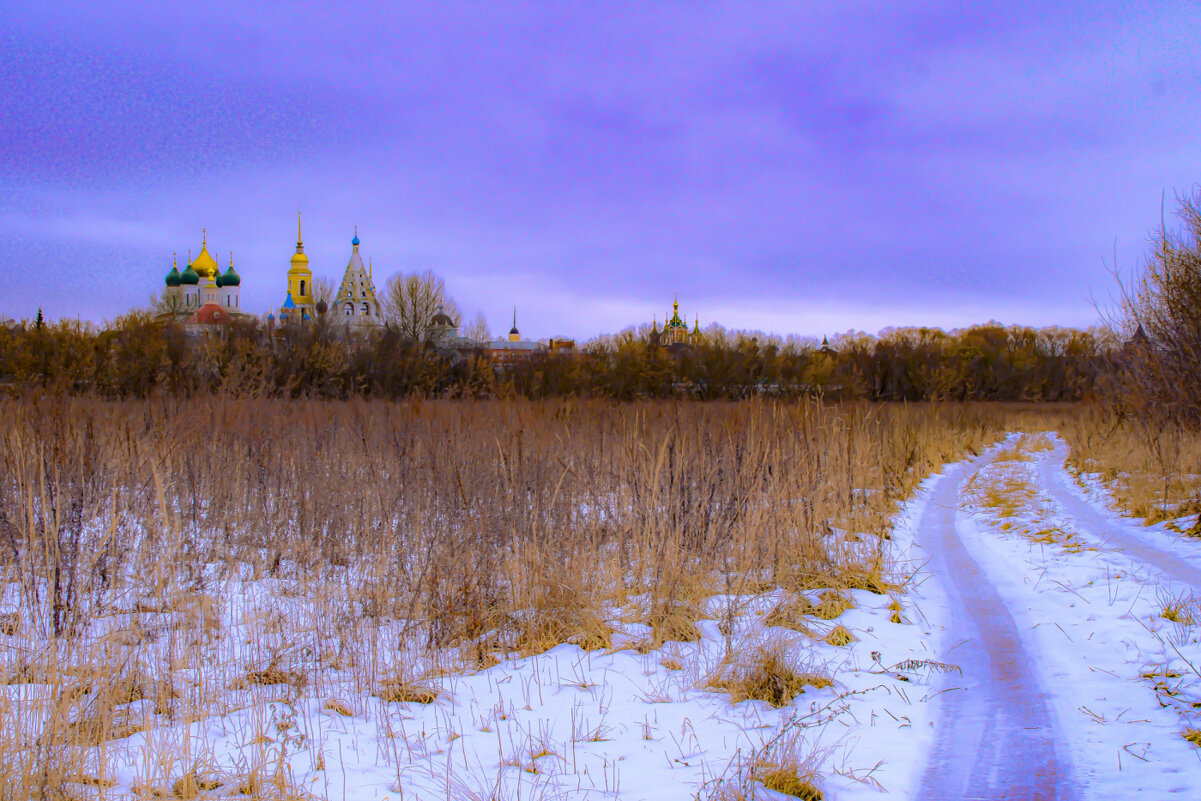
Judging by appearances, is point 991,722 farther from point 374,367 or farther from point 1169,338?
point 374,367

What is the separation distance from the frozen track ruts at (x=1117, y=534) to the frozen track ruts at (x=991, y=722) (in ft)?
5.17

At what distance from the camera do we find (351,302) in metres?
92.1

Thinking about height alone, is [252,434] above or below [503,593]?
above

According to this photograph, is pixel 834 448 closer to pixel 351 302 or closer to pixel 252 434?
pixel 252 434

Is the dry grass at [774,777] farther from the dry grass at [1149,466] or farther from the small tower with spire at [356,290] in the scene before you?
the small tower with spire at [356,290]

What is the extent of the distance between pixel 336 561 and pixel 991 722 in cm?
506

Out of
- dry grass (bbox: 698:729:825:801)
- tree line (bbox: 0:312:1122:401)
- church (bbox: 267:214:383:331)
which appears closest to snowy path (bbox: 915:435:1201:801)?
dry grass (bbox: 698:729:825:801)

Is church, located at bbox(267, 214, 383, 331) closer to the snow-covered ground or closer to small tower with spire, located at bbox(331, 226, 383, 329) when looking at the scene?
small tower with spire, located at bbox(331, 226, 383, 329)

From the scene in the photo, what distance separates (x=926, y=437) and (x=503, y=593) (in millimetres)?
15079

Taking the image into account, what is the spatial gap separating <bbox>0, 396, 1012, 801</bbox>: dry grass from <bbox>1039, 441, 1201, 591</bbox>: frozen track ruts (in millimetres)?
2119

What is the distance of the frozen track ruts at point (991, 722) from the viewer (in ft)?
9.42

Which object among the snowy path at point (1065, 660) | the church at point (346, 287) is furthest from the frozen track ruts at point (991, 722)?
the church at point (346, 287)

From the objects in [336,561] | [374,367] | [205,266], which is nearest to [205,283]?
[205,266]

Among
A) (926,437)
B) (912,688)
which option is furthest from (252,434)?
(926,437)
